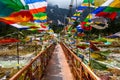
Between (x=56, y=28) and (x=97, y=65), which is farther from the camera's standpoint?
(x=56, y=28)

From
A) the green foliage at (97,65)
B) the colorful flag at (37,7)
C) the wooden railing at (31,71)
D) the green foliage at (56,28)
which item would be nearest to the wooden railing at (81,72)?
the green foliage at (97,65)

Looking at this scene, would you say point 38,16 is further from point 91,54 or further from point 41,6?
point 91,54

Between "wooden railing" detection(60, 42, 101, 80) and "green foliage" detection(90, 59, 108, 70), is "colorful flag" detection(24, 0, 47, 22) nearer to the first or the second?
"wooden railing" detection(60, 42, 101, 80)

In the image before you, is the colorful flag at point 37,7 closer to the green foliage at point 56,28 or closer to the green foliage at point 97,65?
the green foliage at point 97,65

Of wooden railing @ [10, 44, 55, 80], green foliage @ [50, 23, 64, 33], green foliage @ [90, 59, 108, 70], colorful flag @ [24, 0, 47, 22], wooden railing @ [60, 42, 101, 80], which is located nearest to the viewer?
wooden railing @ [10, 44, 55, 80]

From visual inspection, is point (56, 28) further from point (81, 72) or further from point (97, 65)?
point (97, 65)

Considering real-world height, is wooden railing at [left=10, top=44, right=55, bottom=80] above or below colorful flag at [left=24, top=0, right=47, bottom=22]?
below

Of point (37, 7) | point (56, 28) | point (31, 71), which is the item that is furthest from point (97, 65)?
point (56, 28)

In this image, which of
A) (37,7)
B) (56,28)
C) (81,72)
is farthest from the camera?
(56,28)

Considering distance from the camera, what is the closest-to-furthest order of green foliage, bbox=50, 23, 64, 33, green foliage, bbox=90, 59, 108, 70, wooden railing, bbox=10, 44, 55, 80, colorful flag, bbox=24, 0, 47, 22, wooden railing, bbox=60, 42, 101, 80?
wooden railing, bbox=10, 44, 55, 80 → wooden railing, bbox=60, 42, 101, 80 → green foliage, bbox=90, 59, 108, 70 → colorful flag, bbox=24, 0, 47, 22 → green foliage, bbox=50, 23, 64, 33

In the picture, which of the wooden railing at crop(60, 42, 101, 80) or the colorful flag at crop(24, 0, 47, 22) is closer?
the wooden railing at crop(60, 42, 101, 80)

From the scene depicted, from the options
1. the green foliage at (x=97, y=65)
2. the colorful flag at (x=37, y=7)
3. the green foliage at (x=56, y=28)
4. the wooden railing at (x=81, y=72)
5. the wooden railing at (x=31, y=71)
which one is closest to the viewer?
the wooden railing at (x=31, y=71)

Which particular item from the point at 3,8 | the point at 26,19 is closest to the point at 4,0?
the point at 3,8

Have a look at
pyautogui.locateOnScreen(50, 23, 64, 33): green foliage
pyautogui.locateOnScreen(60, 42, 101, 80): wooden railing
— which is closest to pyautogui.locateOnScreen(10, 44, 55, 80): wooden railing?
pyautogui.locateOnScreen(60, 42, 101, 80): wooden railing
